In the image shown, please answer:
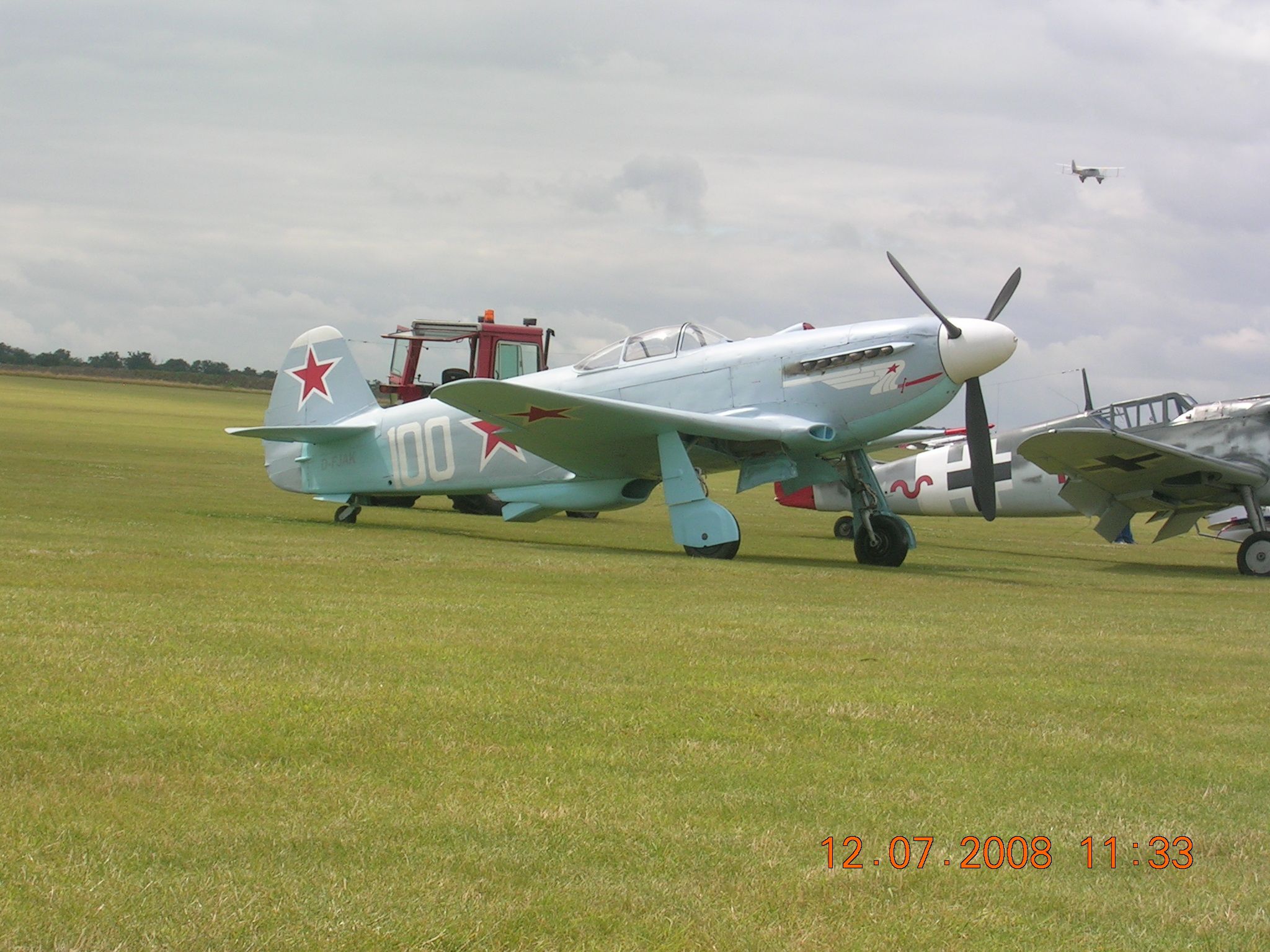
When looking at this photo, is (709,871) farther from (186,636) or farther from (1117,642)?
(1117,642)

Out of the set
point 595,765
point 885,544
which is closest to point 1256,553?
point 885,544

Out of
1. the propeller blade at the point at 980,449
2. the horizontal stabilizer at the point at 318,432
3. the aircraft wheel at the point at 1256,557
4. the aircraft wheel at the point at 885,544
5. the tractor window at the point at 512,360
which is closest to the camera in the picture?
the aircraft wheel at the point at 885,544

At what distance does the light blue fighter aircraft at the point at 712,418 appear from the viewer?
13.8m

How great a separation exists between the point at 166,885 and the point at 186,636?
3.47 m

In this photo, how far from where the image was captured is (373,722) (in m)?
4.80

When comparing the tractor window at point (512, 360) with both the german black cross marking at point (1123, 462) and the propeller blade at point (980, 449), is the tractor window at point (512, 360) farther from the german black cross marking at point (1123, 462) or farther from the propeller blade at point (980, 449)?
the propeller blade at point (980, 449)

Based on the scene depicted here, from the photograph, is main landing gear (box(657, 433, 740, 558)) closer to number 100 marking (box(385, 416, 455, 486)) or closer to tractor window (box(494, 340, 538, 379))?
number 100 marking (box(385, 416, 455, 486))

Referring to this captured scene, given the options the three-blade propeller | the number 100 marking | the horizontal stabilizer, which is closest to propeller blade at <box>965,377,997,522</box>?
the three-blade propeller

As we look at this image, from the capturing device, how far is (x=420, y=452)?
685 inches

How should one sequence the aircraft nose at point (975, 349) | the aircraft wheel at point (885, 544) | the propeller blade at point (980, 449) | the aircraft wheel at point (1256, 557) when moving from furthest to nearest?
the aircraft wheel at point (1256, 557), the propeller blade at point (980, 449), the aircraft wheel at point (885, 544), the aircraft nose at point (975, 349)

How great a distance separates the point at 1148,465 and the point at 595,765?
14.1m

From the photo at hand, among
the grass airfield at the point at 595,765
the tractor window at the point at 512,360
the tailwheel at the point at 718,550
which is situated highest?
the tractor window at the point at 512,360

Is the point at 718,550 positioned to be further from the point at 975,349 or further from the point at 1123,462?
the point at 1123,462

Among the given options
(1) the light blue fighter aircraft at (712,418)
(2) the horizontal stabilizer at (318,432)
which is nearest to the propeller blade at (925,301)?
(1) the light blue fighter aircraft at (712,418)
